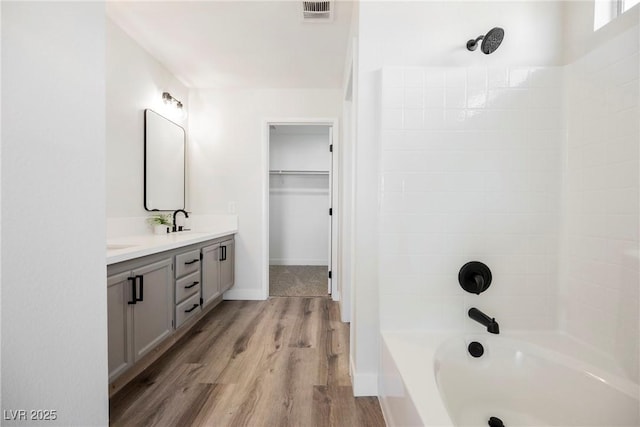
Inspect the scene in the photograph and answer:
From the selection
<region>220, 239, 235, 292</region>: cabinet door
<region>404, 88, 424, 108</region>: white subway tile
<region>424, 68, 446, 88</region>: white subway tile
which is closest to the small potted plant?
<region>220, 239, 235, 292</region>: cabinet door

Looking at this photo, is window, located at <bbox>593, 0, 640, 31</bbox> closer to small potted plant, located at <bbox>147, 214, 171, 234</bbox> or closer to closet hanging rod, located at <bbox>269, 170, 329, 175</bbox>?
small potted plant, located at <bbox>147, 214, 171, 234</bbox>

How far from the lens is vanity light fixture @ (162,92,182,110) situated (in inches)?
107

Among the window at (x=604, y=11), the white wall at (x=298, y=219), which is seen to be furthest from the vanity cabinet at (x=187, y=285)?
the white wall at (x=298, y=219)

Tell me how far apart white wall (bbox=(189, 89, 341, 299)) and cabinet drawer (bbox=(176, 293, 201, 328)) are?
96cm

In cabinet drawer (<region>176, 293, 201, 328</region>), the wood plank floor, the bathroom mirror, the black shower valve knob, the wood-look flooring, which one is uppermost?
the bathroom mirror

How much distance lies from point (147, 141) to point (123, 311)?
1.58m

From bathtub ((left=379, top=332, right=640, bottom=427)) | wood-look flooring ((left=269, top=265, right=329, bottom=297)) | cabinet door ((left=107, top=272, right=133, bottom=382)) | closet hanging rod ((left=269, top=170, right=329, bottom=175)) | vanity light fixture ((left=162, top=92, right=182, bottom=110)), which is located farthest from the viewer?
closet hanging rod ((left=269, top=170, right=329, bottom=175))

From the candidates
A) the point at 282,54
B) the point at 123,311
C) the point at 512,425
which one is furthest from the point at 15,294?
the point at 282,54

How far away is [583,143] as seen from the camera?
1369mm

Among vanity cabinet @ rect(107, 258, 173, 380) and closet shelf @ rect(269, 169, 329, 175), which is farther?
closet shelf @ rect(269, 169, 329, 175)

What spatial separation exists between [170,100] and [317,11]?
1.65 m

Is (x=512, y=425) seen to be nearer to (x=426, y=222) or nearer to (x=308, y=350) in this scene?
(x=426, y=222)

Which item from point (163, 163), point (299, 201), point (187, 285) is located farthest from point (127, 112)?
point (299, 201)

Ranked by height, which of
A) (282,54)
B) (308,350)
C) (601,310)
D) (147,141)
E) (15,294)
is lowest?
(308,350)
